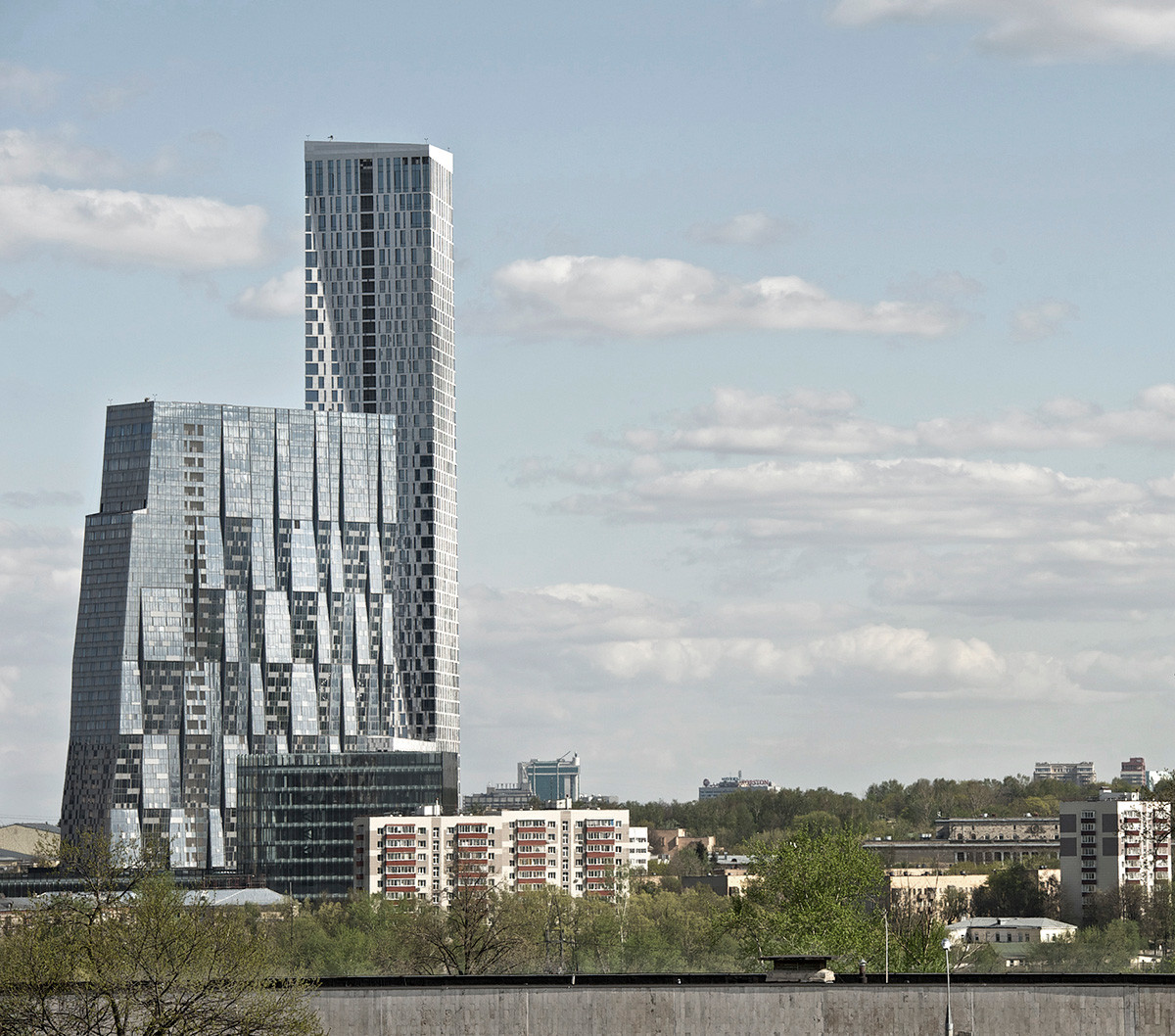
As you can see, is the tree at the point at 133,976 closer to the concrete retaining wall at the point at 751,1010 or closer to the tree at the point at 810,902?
the concrete retaining wall at the point at 751,1010

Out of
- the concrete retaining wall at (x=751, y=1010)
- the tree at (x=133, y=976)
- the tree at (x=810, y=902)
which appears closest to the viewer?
the tree at (x=133, y=976)

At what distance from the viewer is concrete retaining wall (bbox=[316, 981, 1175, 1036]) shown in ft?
332

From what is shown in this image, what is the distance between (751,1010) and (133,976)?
32.2 m

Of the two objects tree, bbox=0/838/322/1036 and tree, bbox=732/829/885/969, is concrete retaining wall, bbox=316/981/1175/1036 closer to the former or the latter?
tree, bbox=0/838/322/1036

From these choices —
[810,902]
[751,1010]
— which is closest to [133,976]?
[751,1010]

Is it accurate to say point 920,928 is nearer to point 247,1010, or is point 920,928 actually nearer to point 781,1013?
point 781,1013

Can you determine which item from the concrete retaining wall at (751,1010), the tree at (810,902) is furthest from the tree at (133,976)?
the tree at (810,902)

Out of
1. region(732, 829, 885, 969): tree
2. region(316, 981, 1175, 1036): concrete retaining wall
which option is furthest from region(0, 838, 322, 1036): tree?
region(732, 829, 885, 969): tree

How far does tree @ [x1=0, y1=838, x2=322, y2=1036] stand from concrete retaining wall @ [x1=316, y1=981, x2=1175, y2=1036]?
49.4 feet

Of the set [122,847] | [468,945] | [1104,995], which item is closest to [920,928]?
[468,945]

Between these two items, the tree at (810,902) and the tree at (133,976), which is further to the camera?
the tree at (810,902)

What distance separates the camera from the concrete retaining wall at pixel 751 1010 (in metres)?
101

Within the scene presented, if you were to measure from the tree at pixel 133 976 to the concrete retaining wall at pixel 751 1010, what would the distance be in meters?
15.0

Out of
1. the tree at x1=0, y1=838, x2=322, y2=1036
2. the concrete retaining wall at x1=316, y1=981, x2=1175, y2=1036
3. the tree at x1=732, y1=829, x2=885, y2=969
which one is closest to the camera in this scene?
the tree at x1=0, y1=838, x2=322, y2=1036
